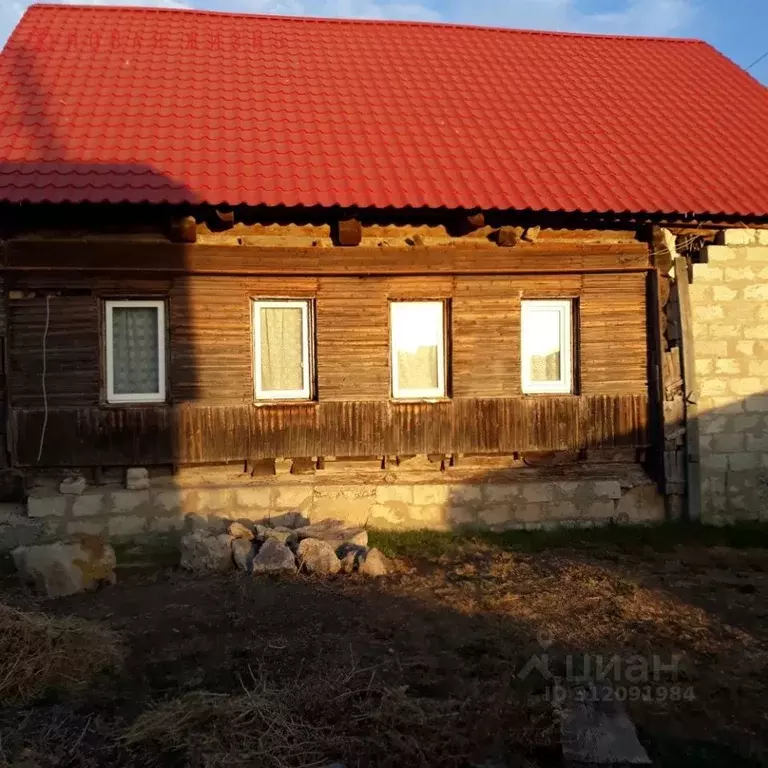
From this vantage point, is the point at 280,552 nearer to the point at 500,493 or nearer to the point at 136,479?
the point at 136,479

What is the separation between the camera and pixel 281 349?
23.5 ft

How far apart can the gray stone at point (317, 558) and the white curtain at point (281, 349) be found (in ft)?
6.01

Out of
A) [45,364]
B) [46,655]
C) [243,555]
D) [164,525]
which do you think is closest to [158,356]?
[45,364]

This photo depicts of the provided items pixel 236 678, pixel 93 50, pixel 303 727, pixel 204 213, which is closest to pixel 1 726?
pixel 236 678

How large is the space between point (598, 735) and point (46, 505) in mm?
5559

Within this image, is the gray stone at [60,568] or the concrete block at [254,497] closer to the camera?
the gray stone at [60,568]

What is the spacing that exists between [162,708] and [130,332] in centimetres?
424

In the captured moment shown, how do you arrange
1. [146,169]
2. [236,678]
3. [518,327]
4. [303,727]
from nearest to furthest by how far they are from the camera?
[303,727] < [236,678] < [146,169] < [518,327]

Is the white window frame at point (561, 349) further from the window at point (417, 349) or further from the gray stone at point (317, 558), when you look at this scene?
the gray stone at point (317, 558)

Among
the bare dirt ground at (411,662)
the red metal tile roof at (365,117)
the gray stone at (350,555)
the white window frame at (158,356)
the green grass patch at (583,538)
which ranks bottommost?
the bare dirt ground at (411,662)

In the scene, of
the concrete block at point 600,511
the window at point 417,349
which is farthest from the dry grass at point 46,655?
the concrete block at point 600,511

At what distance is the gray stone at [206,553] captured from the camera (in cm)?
603

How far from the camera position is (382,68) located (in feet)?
30.0

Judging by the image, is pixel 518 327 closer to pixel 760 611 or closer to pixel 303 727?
pixel 760 611
